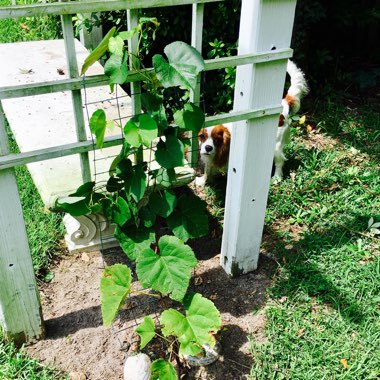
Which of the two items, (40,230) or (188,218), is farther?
(40,230)

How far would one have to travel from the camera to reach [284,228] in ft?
11.8

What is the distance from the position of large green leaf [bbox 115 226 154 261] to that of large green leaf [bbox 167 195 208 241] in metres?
0.14

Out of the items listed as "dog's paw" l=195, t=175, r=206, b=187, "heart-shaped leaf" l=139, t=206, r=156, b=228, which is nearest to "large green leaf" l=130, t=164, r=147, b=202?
"heart-shaped leaf" l=139, t=206, r=156, b=228

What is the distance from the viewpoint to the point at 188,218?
259cm

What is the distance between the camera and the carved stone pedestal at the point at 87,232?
313 cm

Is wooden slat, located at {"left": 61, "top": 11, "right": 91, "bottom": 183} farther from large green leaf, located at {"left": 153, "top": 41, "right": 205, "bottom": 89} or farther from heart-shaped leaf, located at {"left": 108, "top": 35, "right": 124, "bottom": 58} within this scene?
large green leaf, located at {"left": 153, "top": 41, "right": 205, "bottom": 89}

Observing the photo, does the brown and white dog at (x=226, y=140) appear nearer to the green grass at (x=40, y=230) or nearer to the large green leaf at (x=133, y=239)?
the green grass at (x=40, y=230)

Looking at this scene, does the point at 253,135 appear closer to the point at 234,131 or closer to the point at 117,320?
the point at 234,131

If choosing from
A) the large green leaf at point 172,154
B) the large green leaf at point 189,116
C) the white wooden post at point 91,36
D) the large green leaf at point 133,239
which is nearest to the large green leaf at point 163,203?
the large green leaf at point 133,239

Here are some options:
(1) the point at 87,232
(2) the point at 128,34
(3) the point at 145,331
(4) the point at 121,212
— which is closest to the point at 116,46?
(2) the point at 128,34

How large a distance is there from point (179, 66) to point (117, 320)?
1502 mm

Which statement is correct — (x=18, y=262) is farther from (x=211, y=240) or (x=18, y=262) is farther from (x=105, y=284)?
(x=211, y=240)

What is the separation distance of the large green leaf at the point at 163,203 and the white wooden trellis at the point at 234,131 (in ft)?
1.13

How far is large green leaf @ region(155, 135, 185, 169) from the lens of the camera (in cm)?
225
